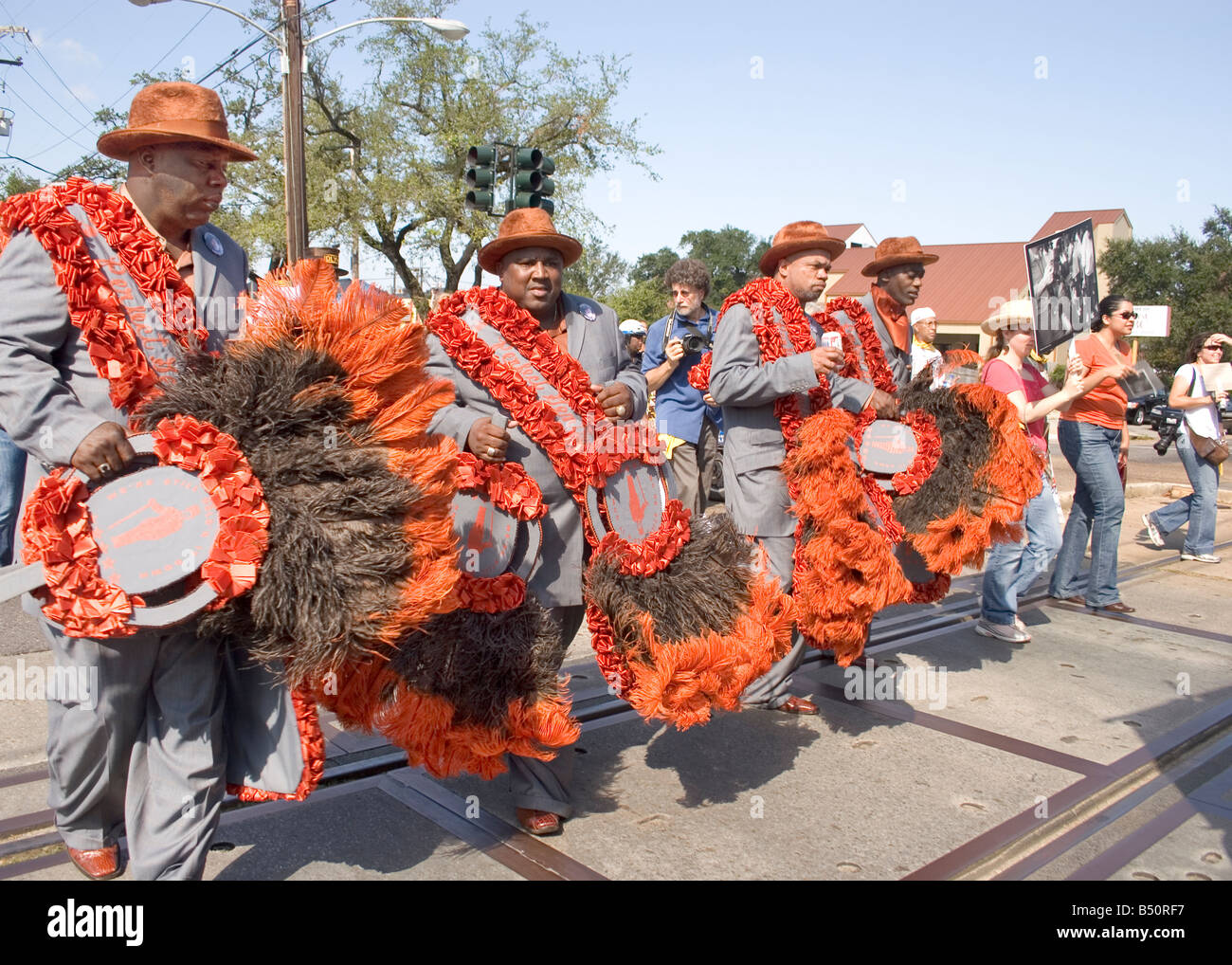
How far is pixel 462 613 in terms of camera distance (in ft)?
10.8

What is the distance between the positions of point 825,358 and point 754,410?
0.52 metres

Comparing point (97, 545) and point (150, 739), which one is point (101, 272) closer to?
point (97, 545)

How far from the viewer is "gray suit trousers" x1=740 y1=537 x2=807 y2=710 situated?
4.61m

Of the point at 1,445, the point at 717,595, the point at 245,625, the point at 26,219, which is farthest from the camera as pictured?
the point at 1,445

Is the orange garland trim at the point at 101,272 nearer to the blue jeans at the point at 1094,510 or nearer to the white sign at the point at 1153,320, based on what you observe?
the blue jeans at the point at 1094,510

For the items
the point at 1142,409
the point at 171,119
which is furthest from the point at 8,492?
the point at 1142,409

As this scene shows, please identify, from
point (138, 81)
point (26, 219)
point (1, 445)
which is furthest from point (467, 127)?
point (26, 219)

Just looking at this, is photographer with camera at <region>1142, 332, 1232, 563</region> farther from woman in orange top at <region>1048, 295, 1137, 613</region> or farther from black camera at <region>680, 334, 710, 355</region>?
black camera at <region>680, 334, 710, 355</region>

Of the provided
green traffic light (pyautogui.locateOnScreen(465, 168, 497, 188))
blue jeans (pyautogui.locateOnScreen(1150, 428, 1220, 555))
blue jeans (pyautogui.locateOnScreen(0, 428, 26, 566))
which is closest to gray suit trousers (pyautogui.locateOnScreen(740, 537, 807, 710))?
blue jeans (pyautogui.locateOnScreen(0, 428, 26, 566))

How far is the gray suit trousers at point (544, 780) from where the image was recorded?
3580 millimetres

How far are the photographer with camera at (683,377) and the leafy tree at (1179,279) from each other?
31.7 meters

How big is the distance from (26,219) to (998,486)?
3879mm

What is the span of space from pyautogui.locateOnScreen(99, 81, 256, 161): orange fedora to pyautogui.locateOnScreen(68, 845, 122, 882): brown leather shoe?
2.01m
